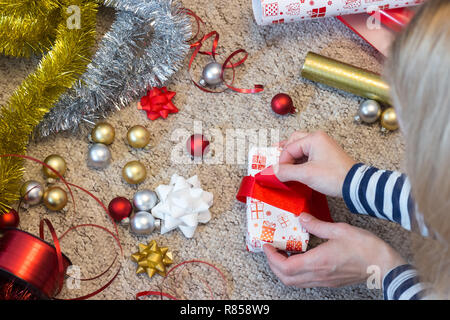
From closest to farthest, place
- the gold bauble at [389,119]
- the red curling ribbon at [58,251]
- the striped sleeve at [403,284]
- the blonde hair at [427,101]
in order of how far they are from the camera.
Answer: the blonde hair at [427,101], the striped sleeve at [403,284], the red curling ribbon at [58,251], the gold bauble at [389,119]

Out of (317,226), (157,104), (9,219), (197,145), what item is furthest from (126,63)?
(317,226)

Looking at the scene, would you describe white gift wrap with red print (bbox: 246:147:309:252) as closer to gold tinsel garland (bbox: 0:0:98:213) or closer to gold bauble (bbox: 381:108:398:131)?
gold bauble (bbox: 381:108:398:131)

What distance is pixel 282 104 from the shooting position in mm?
900

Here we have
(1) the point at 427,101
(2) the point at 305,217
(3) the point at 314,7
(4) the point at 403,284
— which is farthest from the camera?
(3) the point at 314,7

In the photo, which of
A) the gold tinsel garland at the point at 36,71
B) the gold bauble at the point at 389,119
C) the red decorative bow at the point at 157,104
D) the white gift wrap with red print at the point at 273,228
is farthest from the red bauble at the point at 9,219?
the gold bauble at the point at 389,119

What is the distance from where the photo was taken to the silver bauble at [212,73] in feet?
3.04

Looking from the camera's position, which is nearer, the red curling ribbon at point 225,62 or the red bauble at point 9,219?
the red bauble at point 9,219

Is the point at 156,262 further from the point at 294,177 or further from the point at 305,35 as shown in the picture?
the point at 305,35

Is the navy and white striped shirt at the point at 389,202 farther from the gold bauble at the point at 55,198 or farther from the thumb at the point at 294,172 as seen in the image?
the gold bauble at the point at 55,198

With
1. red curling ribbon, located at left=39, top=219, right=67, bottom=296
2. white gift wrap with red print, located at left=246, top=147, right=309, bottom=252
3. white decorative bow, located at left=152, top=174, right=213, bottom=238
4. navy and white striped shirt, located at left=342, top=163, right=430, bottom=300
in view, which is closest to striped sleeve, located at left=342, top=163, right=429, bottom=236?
navy and white striped shirt, located at left=342, top=163, right=430, bottom=300

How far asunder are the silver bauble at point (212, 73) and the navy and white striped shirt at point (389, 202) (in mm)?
320

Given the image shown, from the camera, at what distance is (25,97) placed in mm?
833

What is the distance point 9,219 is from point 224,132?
412 mm

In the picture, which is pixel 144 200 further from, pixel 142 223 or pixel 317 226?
pixel 317 226
